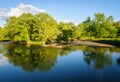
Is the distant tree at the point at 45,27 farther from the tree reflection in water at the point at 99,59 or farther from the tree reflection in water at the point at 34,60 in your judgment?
the tree reflection in water at the point at 99,59

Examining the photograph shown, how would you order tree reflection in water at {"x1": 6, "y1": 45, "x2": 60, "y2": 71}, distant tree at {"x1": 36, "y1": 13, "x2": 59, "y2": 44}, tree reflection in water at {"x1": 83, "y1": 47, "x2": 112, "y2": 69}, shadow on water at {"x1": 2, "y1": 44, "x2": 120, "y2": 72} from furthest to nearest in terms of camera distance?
distant tree at {"x1": 36, "y1": 13, "x2": 59, "y2": 44} → tree reflection in water at {"x1": 83, "y1": 47, "x2": 112, "y2": 69} → shadow on water at {"x1": 2, "y1": 44, "x2": 120, "y2": 72} → tree reflection in water at {"x1": 6, "y1": 45, "x2": 60, "y2": 71}

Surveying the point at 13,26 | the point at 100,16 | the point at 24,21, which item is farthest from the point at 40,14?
the point at 100,16

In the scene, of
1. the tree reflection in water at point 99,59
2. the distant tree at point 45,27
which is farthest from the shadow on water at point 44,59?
the distant tree at point 45,27

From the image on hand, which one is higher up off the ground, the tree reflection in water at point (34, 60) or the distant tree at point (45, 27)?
the distant tree at point (45, 27)

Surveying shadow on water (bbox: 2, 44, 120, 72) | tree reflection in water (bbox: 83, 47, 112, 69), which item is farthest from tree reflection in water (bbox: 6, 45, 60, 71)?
tree reflection in water (bbox: 83, 47, 112, 69)

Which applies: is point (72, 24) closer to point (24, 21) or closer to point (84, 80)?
point (24, 21)

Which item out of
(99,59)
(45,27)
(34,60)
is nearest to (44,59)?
(34,60)

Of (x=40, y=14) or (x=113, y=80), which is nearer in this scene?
(x=113, y=80)

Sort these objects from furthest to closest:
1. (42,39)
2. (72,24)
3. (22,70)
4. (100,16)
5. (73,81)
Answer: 1. (72,24)
2. (100,16)
3. (42,39)
4. (22,70)
5. (73,81)

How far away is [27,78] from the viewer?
25.0 m

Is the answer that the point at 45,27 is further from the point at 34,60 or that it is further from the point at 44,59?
the point at 34,60

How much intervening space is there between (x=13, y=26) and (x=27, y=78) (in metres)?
65.9

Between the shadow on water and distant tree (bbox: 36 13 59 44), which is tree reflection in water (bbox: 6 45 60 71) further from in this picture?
distant tree (bbox: 36 13 59 44)

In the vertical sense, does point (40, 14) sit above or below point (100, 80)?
above
